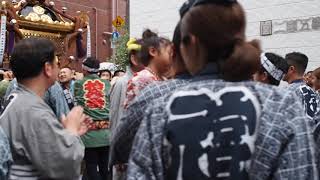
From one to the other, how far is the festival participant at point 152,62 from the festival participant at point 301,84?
5.81ft

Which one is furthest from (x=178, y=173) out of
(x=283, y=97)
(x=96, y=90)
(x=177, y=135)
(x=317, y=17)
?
(x=317, y=17)

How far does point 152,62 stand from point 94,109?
110 inches

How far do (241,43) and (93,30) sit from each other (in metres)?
22.9

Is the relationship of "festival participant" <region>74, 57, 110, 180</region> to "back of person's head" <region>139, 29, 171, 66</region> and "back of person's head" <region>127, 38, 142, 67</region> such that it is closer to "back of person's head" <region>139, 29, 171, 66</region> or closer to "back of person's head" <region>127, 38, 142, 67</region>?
"back of person's head" <region>127, 38, 142, 67</region>

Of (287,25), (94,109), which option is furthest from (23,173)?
(287,25)

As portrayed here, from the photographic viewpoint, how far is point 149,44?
124 inches

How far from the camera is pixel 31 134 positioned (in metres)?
2.37

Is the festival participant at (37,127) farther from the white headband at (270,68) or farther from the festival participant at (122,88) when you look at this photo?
the white headband at (270,68)

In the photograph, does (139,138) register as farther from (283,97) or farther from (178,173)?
(283,97)

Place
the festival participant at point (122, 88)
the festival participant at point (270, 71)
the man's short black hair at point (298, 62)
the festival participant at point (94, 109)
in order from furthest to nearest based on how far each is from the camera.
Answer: the festival participant at point (94, 109)
the man's short black hair at point (298, 62)
the festival participant at point (270, 71)
the festival participant at point (122, 88)

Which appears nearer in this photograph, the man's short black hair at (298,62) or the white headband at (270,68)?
the white headband at (270,68)

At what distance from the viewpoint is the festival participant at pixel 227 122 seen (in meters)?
1.65

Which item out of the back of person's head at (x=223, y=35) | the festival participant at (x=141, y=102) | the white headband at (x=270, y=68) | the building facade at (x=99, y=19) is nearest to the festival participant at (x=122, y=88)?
the festival participant at (x=141, y=102)

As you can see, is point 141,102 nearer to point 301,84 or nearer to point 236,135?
point 236,135
